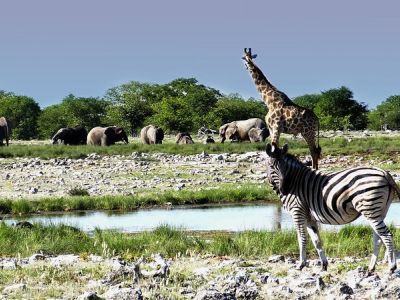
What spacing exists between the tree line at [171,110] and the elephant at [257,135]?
30.9 m

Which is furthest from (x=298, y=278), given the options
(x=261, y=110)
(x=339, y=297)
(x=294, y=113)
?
(x=261, y=110)

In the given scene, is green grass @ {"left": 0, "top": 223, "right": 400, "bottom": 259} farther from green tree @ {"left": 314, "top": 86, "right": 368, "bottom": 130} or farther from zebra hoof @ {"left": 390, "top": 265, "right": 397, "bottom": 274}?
green tree @ {"left": 314, "top": 86, "right": 368, "bottom": 130}

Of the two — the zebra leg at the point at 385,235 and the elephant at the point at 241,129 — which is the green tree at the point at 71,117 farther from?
the zebra leg at the point at 385,235

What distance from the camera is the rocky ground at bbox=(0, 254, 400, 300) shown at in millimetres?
6988

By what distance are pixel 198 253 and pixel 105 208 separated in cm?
854

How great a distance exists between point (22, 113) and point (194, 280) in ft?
333

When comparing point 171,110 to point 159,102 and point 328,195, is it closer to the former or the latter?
point 159,102

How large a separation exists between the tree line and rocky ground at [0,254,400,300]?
235 feet

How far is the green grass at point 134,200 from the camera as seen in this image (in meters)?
18.5

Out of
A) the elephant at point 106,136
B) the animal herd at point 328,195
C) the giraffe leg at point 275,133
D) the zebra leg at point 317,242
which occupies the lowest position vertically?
the zebra leg at point 317,242

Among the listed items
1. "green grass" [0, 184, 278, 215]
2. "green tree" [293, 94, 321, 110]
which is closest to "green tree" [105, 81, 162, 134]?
"green tree" [293, 94, 321, 110]

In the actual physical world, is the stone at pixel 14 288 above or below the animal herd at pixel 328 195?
below

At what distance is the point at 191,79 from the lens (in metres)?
114

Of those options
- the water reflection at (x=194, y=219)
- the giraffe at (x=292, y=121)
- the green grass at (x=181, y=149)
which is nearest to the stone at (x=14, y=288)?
the water reflection at (x=194, y=219)
